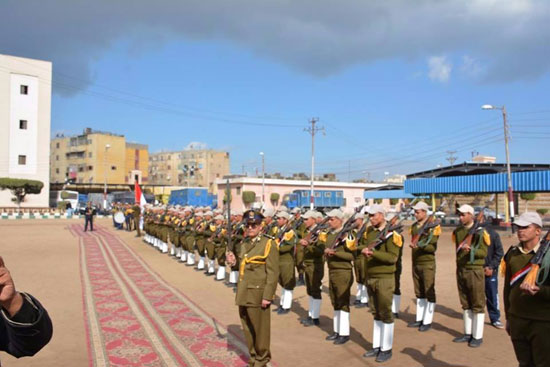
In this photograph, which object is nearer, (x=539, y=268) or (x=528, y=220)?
(x=539, y=268)

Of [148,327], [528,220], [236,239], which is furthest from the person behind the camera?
[236,239]

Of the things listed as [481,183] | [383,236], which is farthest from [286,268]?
[481,183]

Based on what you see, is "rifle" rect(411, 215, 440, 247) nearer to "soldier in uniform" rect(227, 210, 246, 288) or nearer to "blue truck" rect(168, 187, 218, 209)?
"soldier in uniform" rect(227, 210, 246, 288)

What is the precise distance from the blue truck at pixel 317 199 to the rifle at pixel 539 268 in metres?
44.2

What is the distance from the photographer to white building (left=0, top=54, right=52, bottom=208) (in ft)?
151

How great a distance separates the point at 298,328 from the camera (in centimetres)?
742

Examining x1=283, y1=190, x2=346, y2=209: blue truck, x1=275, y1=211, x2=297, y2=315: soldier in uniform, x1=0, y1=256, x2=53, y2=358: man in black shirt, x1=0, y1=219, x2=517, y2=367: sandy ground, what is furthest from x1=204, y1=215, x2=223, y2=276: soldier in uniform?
x1=283, y1=190, x2=346, y2=209: blue truck

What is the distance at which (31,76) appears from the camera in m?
47.6

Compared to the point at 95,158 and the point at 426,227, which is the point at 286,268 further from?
the point at 95,158

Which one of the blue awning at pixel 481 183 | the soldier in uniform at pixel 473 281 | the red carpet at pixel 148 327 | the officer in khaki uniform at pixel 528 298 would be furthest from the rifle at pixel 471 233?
the blue awning at pixel 481 183

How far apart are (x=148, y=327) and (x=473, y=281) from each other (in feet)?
16.4

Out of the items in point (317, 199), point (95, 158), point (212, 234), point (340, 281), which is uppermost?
point (95, 158)

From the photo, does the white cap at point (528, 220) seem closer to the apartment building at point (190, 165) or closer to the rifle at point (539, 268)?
the rifle at point (539, 268)

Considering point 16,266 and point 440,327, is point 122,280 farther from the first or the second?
point 440,327
